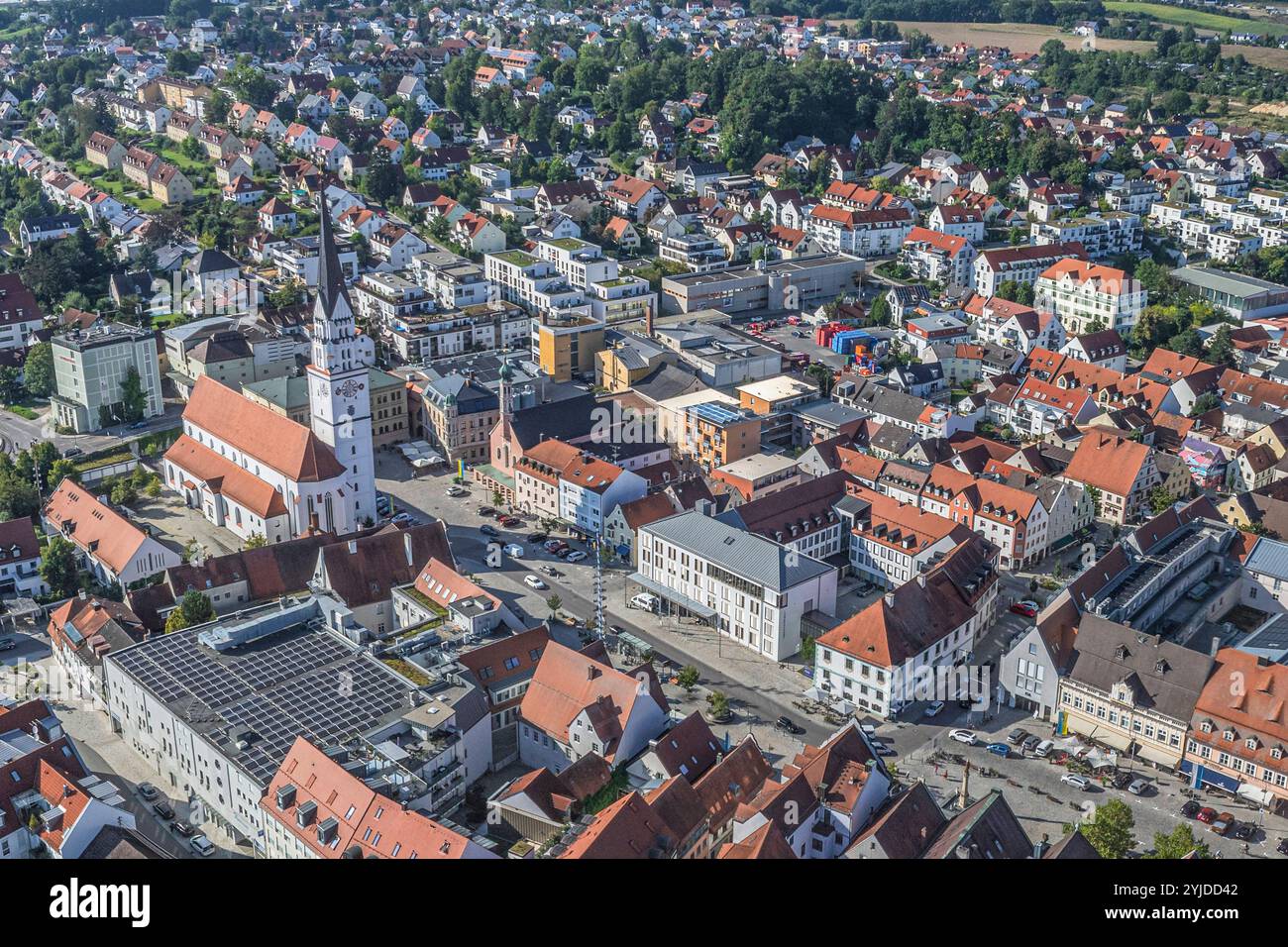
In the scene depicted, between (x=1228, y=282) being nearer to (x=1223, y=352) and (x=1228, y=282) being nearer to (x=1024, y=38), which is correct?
(x=1223, y=352)

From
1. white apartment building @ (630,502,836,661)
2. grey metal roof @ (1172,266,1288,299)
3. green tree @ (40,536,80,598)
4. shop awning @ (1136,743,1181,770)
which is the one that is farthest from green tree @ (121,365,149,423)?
grey metal roof @ (1172,266,1288,299)

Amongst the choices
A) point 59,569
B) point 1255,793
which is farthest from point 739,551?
point 59,569

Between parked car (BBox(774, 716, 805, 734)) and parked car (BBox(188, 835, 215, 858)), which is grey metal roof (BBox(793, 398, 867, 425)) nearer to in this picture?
parked car (BBox(774, 716, 805, 734))

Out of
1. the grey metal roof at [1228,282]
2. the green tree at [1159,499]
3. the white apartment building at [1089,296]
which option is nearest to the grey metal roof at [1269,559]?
the green tree at [1159,499]

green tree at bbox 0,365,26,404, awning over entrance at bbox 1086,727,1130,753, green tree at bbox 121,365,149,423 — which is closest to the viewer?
awning over entrance at bbox 1086,727,1130,753

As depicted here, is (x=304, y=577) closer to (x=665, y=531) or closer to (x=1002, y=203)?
(x=665, y=531)

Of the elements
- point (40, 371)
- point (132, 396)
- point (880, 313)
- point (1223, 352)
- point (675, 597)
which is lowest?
point (675, 597)
